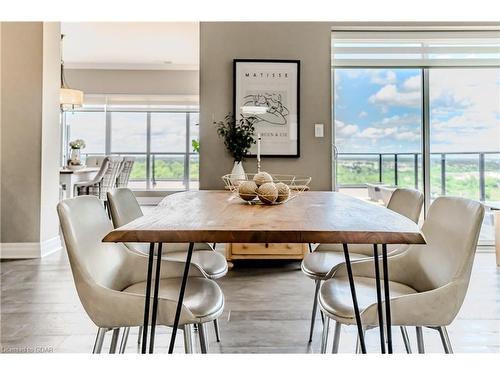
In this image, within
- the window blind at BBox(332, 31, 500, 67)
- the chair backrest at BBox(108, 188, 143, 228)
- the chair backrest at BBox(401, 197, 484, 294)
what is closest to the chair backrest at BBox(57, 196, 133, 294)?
the chair backrest at BBox(108, 188, 143, 228)

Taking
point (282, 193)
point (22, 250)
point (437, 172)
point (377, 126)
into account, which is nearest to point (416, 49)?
point (377, 126)

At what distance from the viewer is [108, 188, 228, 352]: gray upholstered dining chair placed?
1.54 m

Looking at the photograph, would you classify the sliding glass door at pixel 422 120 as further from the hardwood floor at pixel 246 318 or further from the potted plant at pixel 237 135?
the hardwood floor at pixel 246 318

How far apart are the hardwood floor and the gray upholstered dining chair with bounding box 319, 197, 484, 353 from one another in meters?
0.49

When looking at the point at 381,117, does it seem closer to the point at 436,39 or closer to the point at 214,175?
the point at 436,39

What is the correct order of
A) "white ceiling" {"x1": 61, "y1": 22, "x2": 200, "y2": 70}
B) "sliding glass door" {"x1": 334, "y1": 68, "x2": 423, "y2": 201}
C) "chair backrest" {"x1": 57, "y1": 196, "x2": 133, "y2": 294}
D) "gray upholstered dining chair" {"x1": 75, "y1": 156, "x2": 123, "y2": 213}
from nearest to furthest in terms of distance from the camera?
"chair backrest" {"x1": 57, "y1": 196, "x2": 133, "y2": 294} < "sliding glass door" {"x1": 334, "y1": 68, "x2": 423, "y2": 201} < "gray upholstered dining chair" {"x1": 75, "y1": 156, "x2": 123, "y2": 213} < "white ceiling" {"x1": 61, "y1": 22, "x2": 200, "y2": 70}

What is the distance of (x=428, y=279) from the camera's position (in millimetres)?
1315

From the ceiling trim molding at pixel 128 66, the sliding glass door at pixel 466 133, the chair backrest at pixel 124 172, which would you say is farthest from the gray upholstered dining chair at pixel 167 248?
the ceiling trim molding at pixel 128 66

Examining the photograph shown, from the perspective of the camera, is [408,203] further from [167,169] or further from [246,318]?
[167,169]

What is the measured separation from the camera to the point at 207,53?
348 cm

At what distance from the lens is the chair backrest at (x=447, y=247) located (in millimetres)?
1102

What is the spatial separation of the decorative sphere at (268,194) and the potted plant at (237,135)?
181 cm

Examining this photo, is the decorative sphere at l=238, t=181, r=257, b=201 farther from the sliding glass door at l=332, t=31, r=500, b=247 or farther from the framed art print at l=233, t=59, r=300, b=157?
the sliding glass door at l=332, t=31, r=500, b=247
